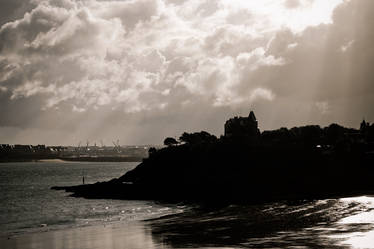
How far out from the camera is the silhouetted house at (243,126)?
511 feet

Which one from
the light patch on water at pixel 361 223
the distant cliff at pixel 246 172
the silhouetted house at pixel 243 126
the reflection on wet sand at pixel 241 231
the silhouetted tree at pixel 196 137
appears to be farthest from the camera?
the silhouetted tree at pixel 196 137

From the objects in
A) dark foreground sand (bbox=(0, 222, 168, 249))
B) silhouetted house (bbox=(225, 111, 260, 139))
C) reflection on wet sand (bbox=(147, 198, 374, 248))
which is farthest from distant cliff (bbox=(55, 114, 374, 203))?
dark foreground sand (bbox=(0, 222, 168, 249))

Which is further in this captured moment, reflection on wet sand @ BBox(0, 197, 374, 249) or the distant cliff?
the distant cliff

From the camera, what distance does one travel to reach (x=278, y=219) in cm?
6175

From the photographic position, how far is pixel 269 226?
5662cm

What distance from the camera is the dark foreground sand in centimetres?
5025

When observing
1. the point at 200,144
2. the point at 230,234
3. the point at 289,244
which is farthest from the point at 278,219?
the point at 200,144

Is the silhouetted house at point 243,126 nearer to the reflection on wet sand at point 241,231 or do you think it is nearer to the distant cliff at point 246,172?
the distant cliff at point 246,172

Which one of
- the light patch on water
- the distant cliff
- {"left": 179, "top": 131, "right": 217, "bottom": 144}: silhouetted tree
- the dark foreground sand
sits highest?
{"left": 179, "top": 131, "right": 217, "bottom": 144}: silhouetted tree

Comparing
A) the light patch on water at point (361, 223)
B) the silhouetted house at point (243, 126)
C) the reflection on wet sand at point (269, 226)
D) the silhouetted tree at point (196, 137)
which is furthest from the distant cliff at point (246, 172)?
the silhouetted tree at point (196, 137)

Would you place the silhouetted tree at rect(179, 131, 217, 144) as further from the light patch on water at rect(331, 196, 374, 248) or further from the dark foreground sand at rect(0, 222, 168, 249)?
the dark foreground sand at rect(0, 222, 168, 249)

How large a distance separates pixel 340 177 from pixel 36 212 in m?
68.8

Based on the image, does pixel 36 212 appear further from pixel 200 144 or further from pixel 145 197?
pixel 200 144

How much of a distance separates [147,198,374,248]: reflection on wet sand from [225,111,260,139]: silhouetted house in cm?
7355
